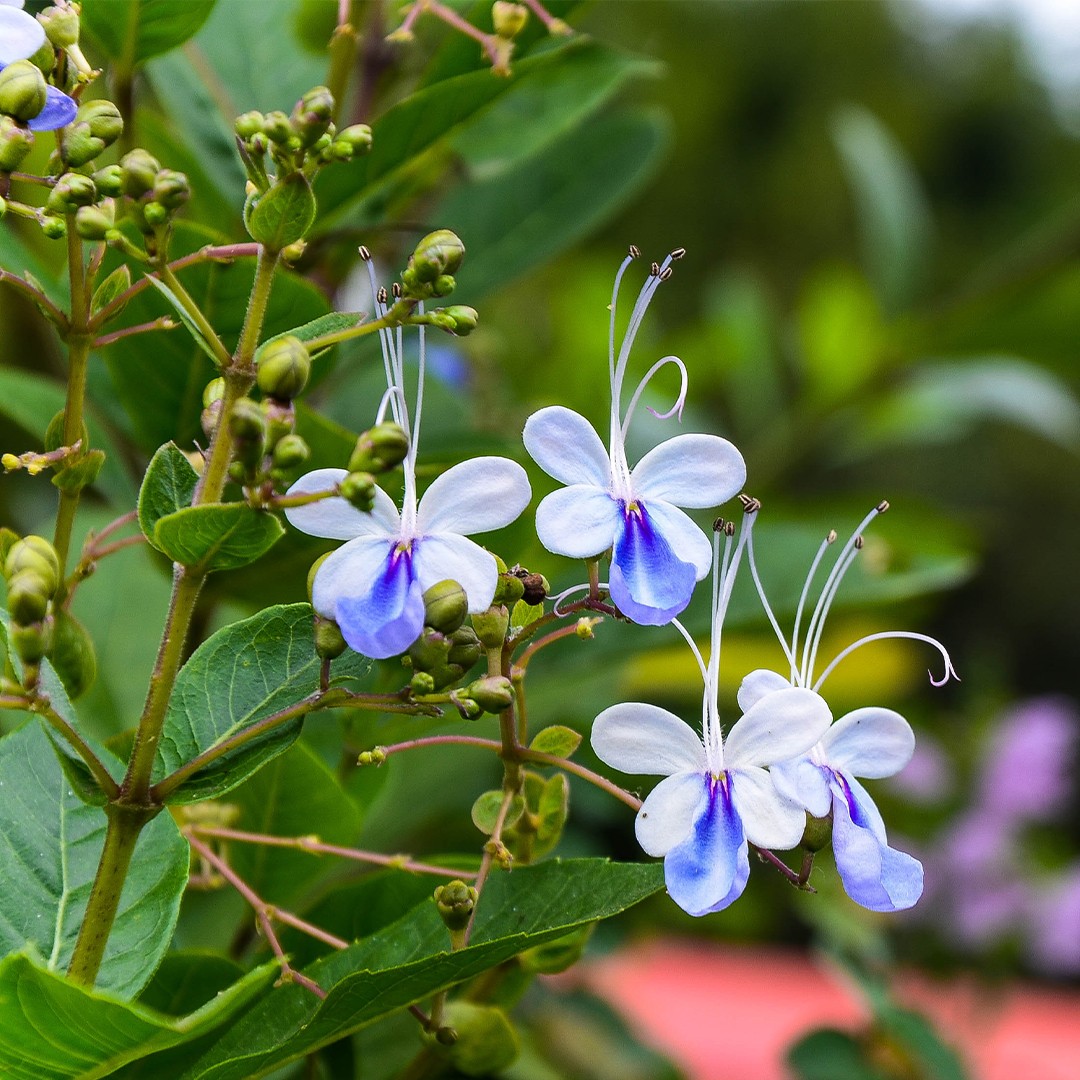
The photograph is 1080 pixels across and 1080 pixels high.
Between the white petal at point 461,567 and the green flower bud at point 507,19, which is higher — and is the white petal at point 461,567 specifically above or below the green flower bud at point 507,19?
below

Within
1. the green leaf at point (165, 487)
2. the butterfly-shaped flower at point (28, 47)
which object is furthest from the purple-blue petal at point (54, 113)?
the green leaf at point (165, 487)

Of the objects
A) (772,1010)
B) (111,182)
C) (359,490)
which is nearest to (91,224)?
(111,182)

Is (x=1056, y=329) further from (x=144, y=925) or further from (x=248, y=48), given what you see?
(x=144, y=925)

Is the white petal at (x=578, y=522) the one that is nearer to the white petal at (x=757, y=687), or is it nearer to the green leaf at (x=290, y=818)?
the white petal at (x=757, y=687)

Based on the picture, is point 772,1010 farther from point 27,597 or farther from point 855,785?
point 27,597

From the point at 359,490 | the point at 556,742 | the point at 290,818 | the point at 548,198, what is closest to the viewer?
the point at 359,490

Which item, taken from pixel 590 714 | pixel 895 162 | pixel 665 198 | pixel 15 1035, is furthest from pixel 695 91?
pixel 15 1035
